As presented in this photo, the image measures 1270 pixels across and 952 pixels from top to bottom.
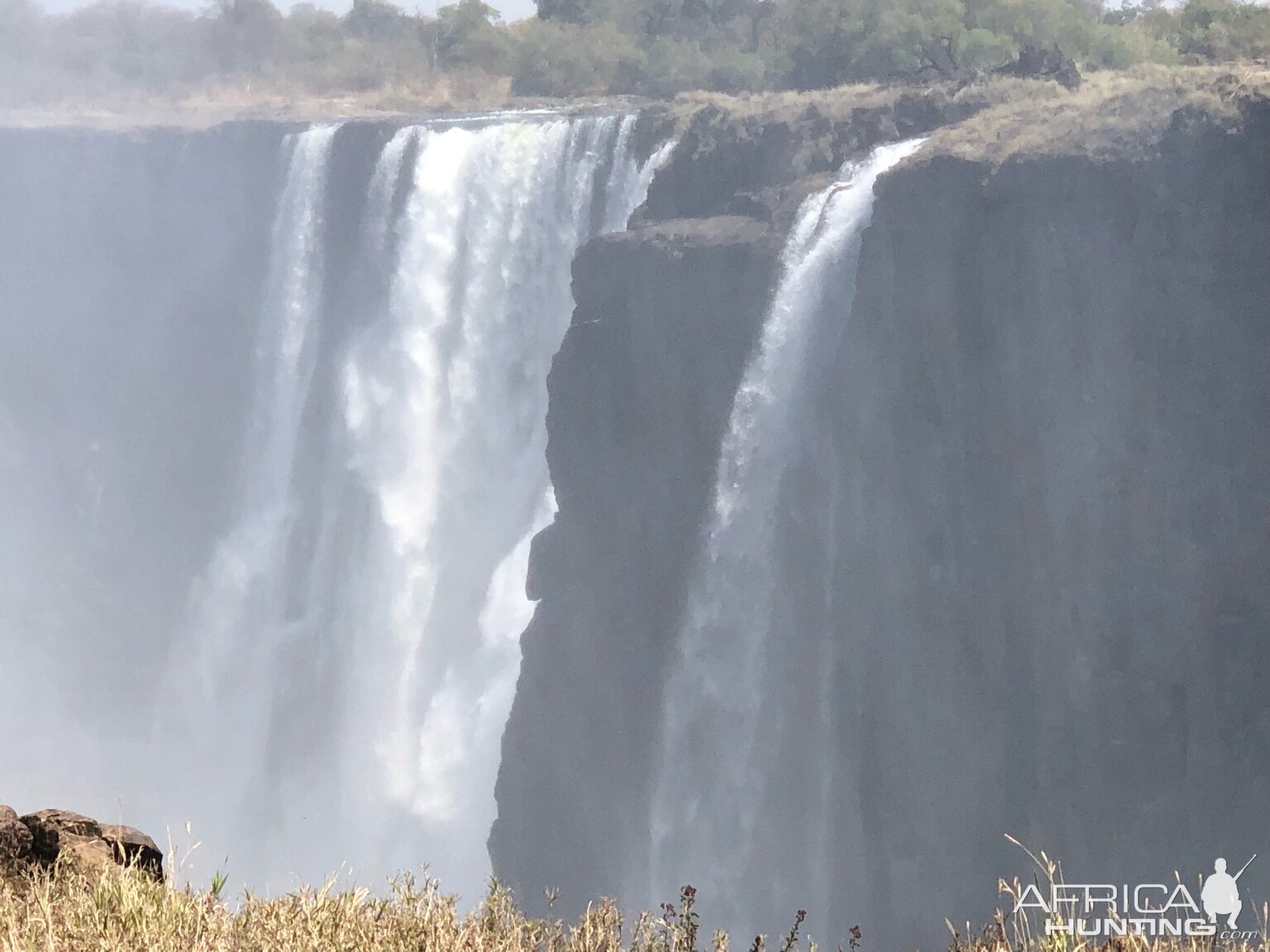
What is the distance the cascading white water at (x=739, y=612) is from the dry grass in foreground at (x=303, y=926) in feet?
48.3

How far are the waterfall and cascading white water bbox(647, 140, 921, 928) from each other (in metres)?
6.22

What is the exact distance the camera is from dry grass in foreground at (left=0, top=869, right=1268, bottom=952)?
14.9ft

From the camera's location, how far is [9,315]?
3866 cm

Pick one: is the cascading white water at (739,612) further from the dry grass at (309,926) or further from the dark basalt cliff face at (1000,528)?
the dry grass at (309,926)

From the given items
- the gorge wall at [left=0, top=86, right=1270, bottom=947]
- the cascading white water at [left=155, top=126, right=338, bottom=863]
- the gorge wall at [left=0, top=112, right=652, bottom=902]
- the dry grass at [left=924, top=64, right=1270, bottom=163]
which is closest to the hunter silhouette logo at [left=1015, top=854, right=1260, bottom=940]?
the gorge wall at [left=0, top=86, right=1270, bottom=947]

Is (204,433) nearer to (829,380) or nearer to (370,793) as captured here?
(370,793)

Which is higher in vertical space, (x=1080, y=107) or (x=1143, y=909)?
(x=1080, y=107)

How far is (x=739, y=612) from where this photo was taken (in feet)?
66.8

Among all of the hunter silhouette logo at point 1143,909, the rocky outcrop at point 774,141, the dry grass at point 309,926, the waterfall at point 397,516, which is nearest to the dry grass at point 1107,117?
the rocky outcrop at point 774,141

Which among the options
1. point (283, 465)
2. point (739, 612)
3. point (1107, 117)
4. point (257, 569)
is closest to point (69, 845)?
point (739, 612)

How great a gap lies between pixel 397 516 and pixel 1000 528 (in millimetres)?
15810

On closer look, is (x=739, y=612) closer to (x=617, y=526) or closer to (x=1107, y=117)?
(x=617, y=526)

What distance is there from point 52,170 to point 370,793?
20.4 m

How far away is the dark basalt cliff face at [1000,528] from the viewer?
663 inches
